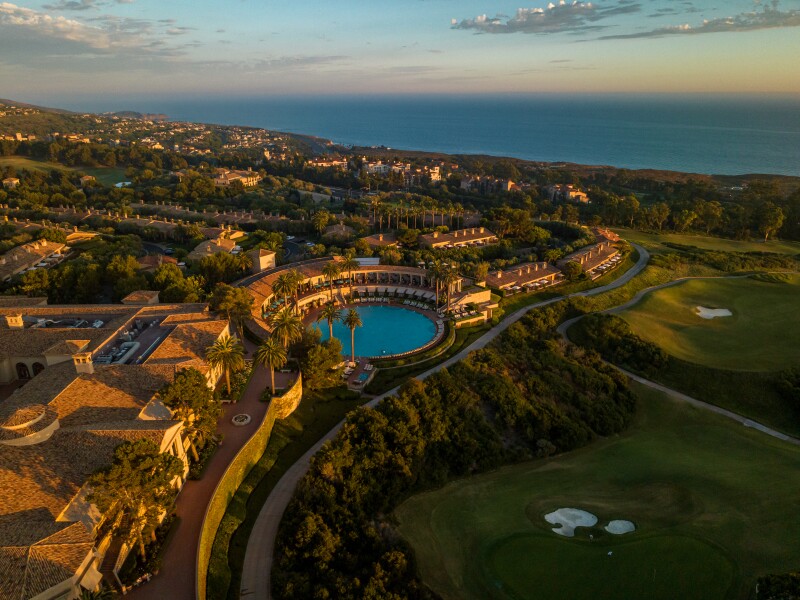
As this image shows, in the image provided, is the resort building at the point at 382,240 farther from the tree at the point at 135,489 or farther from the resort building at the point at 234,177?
the resort building at the point at 234,177

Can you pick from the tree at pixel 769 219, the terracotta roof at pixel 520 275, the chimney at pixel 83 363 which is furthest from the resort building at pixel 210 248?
the tree at pixel 769 219

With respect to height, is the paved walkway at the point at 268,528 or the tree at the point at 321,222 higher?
the tree at the point at 321,222

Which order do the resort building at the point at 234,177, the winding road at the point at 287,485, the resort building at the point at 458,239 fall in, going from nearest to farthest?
the winding road at the point at 287,485
the resort building at the point at 458,239
the resort building at the point at 234,177

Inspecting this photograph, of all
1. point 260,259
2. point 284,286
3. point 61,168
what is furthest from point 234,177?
point 284,286

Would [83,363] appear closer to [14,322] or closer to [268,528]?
[14,322]

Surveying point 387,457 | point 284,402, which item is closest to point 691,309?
point 387,457

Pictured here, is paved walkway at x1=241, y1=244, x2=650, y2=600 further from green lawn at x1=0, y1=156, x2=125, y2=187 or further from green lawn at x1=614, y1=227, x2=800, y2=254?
green lawn at x1=0, y1=156, x2=125, y2=187

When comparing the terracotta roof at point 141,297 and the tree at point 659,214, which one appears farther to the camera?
the tree at point 659,214
